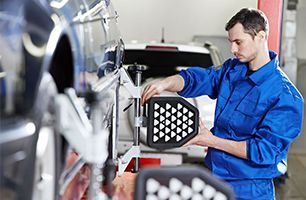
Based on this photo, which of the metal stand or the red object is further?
the red object

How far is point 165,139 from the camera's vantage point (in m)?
2.44

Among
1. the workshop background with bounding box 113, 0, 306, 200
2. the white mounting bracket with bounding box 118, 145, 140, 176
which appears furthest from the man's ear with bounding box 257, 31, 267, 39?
the workshop background with bounding box 113, 0, 306, 200

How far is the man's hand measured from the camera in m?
2.50

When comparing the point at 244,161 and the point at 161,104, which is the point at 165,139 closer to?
the point at 161,104

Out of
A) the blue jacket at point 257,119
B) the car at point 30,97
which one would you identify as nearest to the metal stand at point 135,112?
the blue jacket at point 257,119

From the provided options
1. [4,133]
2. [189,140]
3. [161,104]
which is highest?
[4,133]

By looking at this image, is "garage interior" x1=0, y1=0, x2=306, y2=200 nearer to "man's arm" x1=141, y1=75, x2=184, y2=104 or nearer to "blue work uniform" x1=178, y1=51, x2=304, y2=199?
"man's arm" x1=141, y1=75, x2=184, y2=104

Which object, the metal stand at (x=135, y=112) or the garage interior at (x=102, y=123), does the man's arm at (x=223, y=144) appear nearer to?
the garage interior at (x=102, y=123)

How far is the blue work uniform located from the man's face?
0.09 meters

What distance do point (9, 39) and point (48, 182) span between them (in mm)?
324

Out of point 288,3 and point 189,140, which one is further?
point 288,3

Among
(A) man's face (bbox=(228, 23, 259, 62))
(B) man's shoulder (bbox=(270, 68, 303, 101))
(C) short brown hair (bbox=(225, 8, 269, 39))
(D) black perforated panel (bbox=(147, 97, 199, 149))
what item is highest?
(C) short brown hair (bbox=(225, 8, 269, 39))

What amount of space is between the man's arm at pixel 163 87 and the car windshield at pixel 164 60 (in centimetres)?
229

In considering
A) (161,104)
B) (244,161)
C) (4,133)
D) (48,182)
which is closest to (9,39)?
(4,133)
